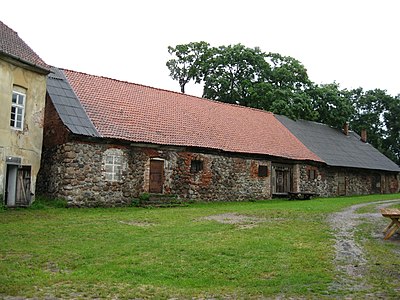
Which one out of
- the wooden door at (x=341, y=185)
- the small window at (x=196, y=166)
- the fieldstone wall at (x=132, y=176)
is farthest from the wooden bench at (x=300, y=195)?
the small window at (x=196, y=166)

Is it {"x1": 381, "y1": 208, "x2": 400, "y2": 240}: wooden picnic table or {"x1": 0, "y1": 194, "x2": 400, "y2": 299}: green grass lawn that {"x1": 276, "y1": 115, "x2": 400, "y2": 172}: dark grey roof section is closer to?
{"x1": 0, "y1": 194, "x2": 400, "y2": 299}: green grass lawn

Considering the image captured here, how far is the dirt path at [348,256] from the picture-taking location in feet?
22.3

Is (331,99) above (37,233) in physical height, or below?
above

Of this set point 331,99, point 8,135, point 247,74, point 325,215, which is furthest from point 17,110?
point 331,99

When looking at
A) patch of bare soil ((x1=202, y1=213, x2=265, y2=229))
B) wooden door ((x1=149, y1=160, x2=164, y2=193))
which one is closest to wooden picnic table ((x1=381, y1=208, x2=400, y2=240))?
patch of bare soil ((x1=202, y1=213, x2=265, y2=229))

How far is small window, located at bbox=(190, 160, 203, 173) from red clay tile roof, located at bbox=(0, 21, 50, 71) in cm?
816

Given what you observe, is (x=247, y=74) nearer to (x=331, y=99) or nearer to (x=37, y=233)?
(x=331, y=99)

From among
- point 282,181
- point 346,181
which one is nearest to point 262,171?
point 282,181

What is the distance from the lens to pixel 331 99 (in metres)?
38.4

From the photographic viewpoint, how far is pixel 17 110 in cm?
1748

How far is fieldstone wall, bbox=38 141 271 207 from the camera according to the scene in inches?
721

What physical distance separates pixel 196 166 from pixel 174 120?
10.1 ft

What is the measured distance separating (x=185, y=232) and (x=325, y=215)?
6.56 meters

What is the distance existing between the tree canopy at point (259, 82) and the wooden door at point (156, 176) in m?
17.0
